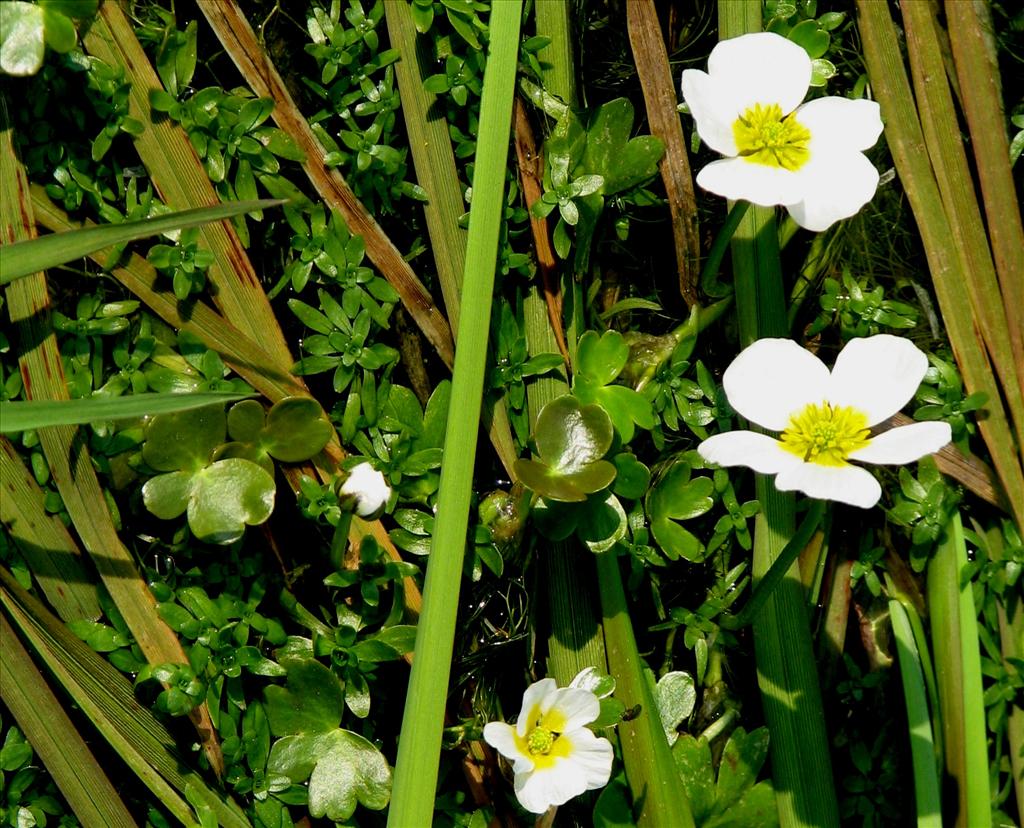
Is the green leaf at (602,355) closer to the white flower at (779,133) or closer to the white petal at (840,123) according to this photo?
the white flower at (779,133)

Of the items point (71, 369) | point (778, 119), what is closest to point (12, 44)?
point (71, 369)

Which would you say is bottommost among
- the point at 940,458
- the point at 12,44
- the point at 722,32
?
the point at 940,458

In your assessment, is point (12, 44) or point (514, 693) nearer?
point (12, 44)

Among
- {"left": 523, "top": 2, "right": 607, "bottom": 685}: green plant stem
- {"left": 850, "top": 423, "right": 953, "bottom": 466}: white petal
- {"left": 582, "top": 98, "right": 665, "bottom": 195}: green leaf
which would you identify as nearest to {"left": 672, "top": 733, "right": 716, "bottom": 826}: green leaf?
{"left": 523, "top": 2, "right": 607, "bottom": 685}: green plant stem

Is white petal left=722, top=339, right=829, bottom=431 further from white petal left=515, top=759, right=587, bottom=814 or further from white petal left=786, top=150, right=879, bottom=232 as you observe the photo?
white petal left=515, top=759, right=587, bottom=814

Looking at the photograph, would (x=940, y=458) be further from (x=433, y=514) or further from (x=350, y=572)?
(x=350, y=572)

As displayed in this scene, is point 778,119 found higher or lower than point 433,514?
higher
